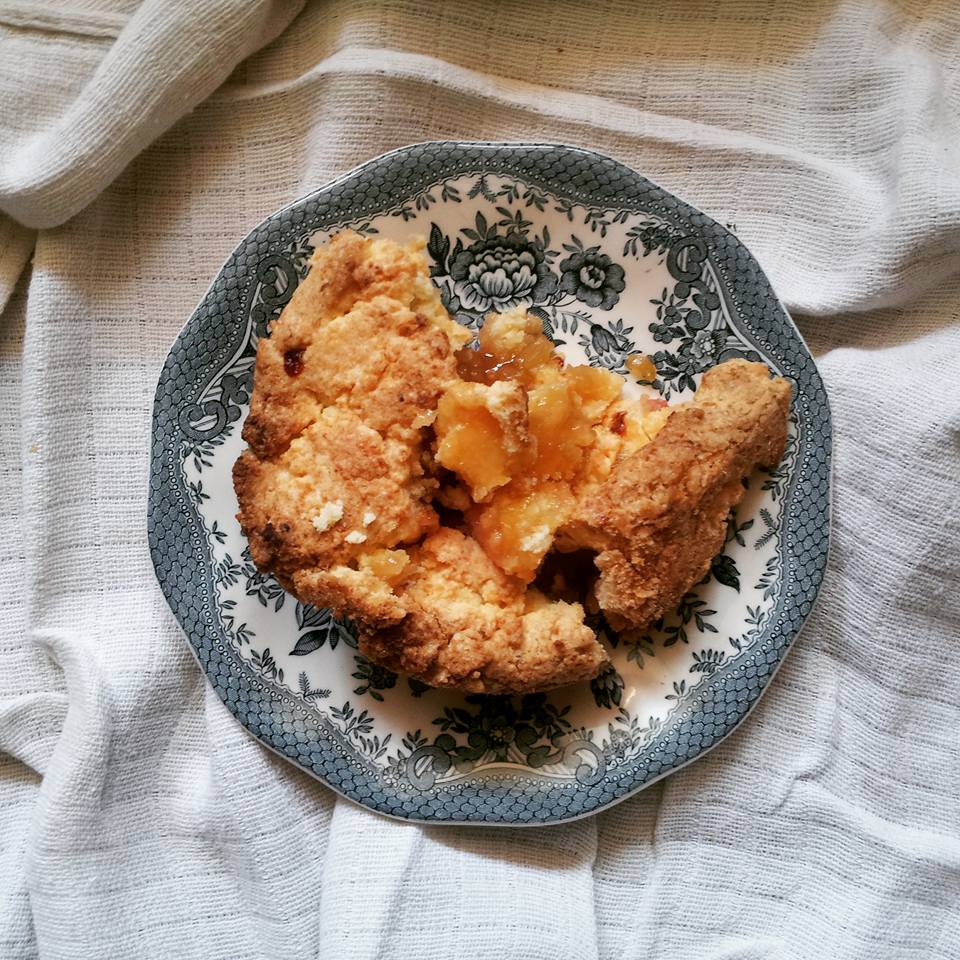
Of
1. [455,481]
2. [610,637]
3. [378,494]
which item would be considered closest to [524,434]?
[455,481]

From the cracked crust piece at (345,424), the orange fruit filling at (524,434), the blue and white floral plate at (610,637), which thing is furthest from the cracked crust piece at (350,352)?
the blue and white floral plate at (610,637)

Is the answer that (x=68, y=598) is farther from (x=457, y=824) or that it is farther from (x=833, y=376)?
(x=833, y=376)

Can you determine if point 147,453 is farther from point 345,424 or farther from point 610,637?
point 610,637

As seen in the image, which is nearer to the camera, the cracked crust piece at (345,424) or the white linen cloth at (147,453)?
the cracked crust piece at (345,424)

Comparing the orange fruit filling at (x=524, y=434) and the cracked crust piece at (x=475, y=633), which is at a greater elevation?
the orange fruit filling at (x=524, y=434)

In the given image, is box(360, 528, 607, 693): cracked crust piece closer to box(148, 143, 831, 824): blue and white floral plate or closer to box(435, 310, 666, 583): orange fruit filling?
box(435, 310, 666, 583): orange fruit filling

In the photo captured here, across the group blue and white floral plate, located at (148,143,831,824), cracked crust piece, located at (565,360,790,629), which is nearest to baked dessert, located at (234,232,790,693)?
cracked crust piece, located at (565,360,790,629)

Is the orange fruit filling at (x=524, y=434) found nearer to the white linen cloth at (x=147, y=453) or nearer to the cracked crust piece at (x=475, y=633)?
the cracked crust piece at (x=475, y=633)

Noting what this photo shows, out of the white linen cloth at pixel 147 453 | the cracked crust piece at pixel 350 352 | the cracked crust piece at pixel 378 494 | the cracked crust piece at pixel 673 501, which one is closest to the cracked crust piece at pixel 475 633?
the cracked crust piece at pixel 378 494
